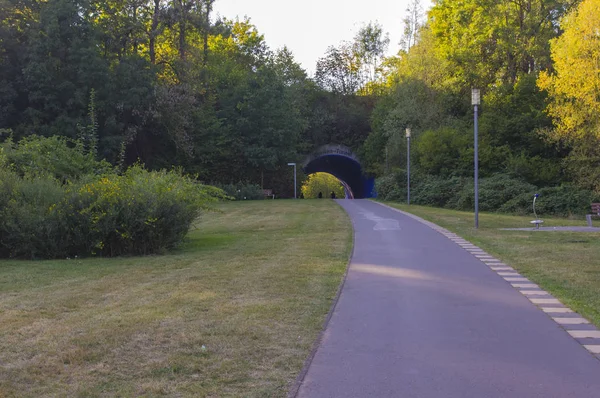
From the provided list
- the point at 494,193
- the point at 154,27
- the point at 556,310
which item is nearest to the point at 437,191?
the point at 494,193

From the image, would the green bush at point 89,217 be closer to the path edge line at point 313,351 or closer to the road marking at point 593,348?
the path edge line at point 313,351

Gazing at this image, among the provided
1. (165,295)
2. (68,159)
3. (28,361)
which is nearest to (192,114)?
(68,159)

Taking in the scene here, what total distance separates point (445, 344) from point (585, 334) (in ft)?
5.86

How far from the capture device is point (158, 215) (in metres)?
15.2

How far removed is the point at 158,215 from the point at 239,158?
42168 mm

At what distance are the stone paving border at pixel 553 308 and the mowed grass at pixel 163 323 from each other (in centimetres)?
301

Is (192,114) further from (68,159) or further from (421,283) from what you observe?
(421,283)

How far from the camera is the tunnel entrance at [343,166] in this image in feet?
214

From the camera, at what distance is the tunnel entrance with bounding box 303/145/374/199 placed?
6531cm

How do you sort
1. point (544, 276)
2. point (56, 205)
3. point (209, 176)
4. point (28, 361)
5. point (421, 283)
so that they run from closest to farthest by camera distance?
1. point (28, 361)
2. point (421, 283)
3. point (544, 276)
4. point (56, 205)
5. point (209, 176)

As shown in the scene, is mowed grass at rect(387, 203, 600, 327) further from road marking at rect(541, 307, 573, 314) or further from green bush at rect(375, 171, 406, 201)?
green bush at rect(375, 171, 406, 201)

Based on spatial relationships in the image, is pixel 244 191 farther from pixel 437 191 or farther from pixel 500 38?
pixel 500 38

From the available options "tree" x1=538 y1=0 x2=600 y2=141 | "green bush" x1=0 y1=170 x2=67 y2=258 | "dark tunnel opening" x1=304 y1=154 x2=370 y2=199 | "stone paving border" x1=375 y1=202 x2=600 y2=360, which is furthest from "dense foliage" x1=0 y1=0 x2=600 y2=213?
"stone paving border" x1=375 y1=202 x2=600 y2=360

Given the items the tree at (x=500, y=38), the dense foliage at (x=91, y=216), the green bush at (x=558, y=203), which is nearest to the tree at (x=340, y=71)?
the tree at (x=500, y=38)
